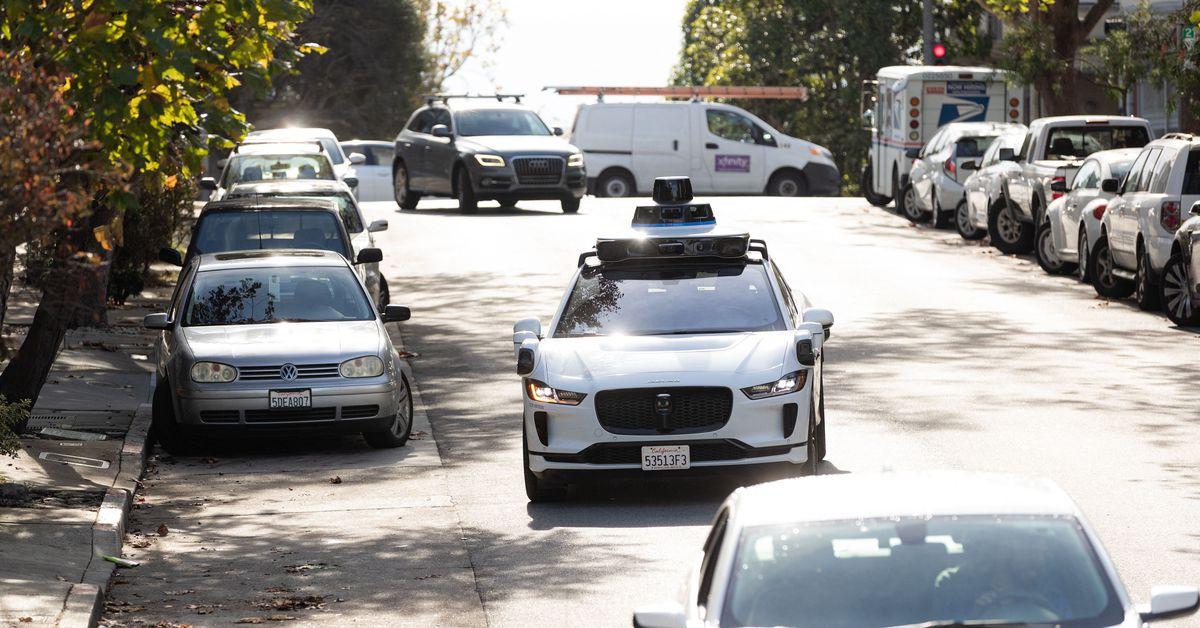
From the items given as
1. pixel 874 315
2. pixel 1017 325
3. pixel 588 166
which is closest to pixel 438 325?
pixel 874 315

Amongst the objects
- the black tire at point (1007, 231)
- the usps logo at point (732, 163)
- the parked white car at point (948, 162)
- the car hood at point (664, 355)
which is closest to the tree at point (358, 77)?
the usps logo at point (732, 163)

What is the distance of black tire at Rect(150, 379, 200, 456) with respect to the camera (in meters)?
14.7

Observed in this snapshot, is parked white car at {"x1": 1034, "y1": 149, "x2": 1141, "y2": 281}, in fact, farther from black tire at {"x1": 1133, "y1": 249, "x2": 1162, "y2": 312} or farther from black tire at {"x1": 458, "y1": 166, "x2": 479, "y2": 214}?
black tire at {"x1": 458, "y1": 166, "x2": 479, "y2": 214}

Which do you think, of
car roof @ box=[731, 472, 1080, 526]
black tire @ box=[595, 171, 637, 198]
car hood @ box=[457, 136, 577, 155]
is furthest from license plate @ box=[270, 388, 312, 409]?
black tire @ box=[595, 171, 637, 198]

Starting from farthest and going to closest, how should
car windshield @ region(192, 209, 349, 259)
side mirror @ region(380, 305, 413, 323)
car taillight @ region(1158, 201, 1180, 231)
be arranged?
car taillight @ region(1158, 201, 1180, 231), car windshield @ region(192, 209, 349, 259), side mirror @ region(380, 305, 413, 323)

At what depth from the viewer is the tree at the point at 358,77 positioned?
188ft

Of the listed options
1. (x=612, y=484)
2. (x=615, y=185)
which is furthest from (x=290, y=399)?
(x=615, y=185)

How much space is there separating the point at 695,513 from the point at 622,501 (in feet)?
2.31

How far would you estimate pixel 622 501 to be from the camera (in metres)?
12.2

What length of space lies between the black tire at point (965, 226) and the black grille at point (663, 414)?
20.3 metres

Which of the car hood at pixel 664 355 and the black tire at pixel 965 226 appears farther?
the black tire at pixel 965 226

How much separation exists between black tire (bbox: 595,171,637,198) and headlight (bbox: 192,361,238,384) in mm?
27552

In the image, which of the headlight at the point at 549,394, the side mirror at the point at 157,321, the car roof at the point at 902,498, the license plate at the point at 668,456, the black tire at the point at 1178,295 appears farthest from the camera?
the black tire at the point at 1178,295

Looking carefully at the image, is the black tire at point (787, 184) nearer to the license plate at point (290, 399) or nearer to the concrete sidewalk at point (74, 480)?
the concrete sidewalk at point (74, 480)
